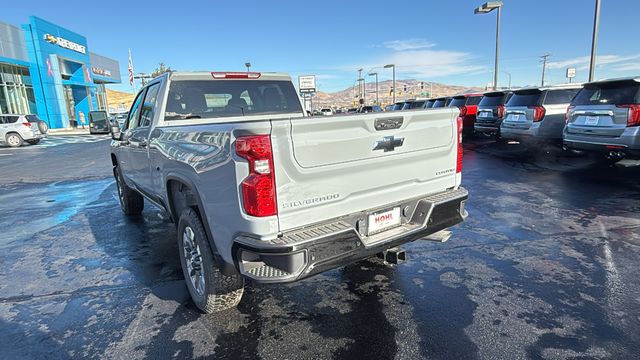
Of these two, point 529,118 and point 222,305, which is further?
point 529,118

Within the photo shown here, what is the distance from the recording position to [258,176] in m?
2.30

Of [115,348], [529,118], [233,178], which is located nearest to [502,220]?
[233,178]

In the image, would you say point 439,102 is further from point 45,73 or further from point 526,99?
point 45,73

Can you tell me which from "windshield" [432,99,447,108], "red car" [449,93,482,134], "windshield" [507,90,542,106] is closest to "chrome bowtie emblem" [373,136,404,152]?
"windshield" [507,90,542,106]

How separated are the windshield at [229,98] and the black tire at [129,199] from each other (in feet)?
8.51

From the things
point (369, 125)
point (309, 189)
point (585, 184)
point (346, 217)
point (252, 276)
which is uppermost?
point (369, 125)

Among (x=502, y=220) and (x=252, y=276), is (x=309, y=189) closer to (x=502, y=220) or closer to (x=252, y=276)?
(x=252, y=276)

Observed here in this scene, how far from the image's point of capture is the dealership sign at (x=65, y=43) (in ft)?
106

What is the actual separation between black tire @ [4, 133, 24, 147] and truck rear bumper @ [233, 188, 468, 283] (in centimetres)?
2490

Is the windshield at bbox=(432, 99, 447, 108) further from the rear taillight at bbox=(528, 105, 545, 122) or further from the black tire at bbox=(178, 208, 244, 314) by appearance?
the black tire at bbox=(178, 208, 244, 314)

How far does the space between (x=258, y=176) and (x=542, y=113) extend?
9483 millimetres

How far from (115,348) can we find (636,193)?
7856 millimetres

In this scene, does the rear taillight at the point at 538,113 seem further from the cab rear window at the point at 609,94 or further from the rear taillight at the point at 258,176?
the rear taillight at the point at 258,176

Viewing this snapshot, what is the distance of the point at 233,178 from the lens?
237 centimetres
